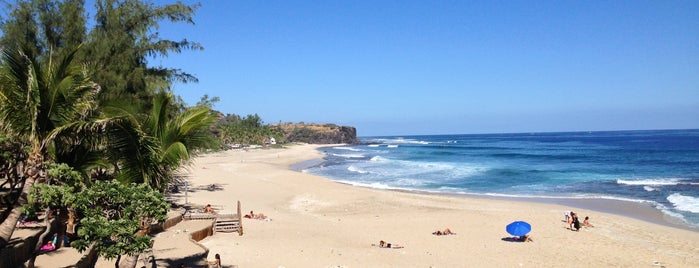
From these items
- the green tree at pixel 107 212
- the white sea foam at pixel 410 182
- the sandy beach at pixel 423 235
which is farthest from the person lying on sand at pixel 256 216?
the white sea foam at pixel 410 182

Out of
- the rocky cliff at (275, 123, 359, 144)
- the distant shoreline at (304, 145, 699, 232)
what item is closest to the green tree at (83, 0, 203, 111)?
the distant shoreline at (304, 145, 699, 232)

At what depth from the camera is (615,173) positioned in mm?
43094

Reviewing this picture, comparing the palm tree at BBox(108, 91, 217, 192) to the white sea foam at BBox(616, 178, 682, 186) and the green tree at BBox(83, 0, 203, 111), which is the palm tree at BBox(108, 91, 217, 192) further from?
the white sea foam at BBox(616, 178, 682, 186)

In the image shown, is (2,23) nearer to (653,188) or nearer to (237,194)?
(237,194)

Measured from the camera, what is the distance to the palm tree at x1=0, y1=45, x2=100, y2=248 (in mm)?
5246

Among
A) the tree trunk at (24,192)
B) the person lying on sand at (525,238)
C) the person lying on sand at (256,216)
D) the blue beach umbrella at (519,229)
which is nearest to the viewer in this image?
the tree trunk at (24,192)

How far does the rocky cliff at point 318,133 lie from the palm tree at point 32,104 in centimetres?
13942

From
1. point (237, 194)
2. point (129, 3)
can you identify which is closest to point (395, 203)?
point (237, 194)

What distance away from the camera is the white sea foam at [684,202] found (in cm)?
2407

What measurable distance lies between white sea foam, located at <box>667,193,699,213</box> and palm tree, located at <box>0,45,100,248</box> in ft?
88.0

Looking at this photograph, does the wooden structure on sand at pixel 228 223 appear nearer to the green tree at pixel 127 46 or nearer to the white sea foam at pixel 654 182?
the green tree at pixel 127 46

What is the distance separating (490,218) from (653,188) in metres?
17.2

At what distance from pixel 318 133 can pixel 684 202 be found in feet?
406

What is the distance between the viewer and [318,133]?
146500mm
